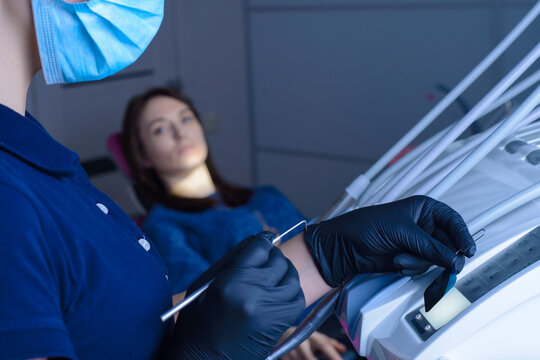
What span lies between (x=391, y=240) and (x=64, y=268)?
42cm

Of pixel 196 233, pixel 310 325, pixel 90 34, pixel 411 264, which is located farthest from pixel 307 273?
pixel 196 233

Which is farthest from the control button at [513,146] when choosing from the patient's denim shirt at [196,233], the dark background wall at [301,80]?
the dark background wall at [301,80]

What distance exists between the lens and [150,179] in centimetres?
231

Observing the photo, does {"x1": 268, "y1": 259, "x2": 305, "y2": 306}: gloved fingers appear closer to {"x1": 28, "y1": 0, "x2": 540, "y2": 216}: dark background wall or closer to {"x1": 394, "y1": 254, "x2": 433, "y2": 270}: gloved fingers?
{"x1": 394, "y1": 254, "x2": 433, "y2": 270}: gloved fingers

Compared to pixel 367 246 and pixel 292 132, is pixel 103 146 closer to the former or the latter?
pixel 292 132

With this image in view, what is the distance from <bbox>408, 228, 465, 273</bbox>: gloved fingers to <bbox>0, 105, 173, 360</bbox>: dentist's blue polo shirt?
328mm

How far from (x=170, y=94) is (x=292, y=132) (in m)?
1.21

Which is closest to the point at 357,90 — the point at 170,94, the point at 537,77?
the point at 170,94

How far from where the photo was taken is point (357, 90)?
3.11 meters

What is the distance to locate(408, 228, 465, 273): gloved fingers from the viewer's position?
→ 0.75 m

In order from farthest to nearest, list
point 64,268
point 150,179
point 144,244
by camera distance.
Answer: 1. point 150,179
2. point 144,244
3. point 64,268

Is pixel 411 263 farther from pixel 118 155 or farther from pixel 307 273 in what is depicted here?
pixel 118 155

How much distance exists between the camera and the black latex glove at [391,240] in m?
0.78

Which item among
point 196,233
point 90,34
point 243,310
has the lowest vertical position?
point 196,233
